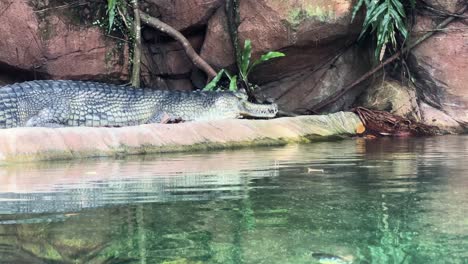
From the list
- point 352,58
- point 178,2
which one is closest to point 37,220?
point 178,2

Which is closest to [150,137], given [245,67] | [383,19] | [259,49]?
[245,67]

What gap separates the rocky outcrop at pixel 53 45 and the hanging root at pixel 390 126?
152 inches

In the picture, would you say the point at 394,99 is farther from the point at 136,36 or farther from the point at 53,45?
the point at 53,45

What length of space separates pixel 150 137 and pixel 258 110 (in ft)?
10.2

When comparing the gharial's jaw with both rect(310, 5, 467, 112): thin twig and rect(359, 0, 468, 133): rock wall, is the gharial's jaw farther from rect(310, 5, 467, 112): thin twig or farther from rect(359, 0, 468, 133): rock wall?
rect(359, 0, 468, 133): rock wall

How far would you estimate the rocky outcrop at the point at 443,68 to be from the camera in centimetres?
823

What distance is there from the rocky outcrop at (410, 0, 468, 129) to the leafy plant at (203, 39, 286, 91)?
8.01 ft

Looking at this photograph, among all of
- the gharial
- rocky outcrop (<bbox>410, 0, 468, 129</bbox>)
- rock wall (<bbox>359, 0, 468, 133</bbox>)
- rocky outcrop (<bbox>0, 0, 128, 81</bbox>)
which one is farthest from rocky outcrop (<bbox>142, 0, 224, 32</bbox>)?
rocky outcrop (<bbox>410, 0, 468, 129</bbox>)

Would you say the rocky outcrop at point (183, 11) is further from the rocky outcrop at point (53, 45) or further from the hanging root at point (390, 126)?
the hanging root at point (390, 126)

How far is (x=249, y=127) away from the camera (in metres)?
5.72

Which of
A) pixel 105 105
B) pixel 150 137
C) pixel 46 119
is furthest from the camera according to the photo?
pixel 105 105

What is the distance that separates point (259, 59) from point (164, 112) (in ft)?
5.67

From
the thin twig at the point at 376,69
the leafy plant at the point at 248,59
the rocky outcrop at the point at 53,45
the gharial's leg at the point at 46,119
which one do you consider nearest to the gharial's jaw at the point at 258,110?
the leafy plant at the point at 248,59

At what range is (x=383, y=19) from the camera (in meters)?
8.16
